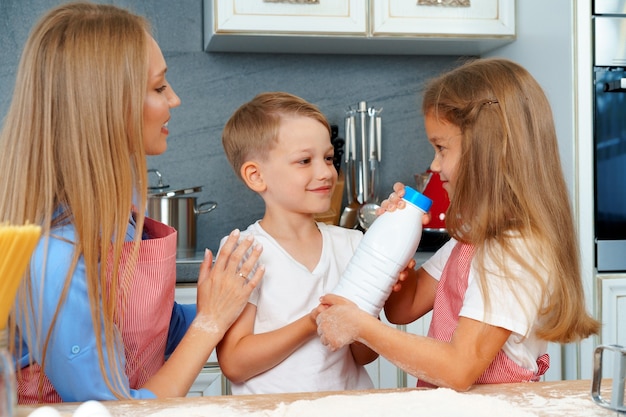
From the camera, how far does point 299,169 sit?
1.47 meters

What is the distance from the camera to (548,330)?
3.94 feet

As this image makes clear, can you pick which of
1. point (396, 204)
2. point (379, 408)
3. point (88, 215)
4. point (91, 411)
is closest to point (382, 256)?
point (396, 204)

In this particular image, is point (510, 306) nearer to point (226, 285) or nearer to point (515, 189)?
point (515, 189)

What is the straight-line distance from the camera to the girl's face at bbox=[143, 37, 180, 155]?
121cm

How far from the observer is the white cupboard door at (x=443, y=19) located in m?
2.41

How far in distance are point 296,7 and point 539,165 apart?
4.30 ft

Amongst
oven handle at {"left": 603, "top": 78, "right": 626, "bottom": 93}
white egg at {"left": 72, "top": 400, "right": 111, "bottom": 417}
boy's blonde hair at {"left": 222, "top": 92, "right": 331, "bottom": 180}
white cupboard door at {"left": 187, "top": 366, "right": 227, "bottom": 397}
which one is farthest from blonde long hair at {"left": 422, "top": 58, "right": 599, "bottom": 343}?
white cupboard door at {"left": 187, "top": 366, "right": 227, "bottom": 397}

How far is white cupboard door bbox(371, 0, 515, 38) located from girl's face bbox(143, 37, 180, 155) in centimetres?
129

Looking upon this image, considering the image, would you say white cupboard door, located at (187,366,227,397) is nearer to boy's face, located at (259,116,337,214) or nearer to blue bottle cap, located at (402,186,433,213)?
boy's face, located at (259,116,337,214)

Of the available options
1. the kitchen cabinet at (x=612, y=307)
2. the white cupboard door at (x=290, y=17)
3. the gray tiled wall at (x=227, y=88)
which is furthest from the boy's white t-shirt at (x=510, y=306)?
the gray tiled wall at (x=227, y=88)

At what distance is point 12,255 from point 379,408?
1.51 ft

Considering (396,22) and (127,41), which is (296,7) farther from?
(127,41)

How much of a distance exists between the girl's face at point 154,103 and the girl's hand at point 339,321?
381 millimetres

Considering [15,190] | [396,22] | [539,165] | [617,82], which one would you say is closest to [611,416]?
[539,165]
